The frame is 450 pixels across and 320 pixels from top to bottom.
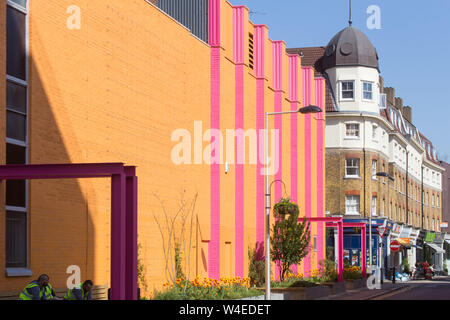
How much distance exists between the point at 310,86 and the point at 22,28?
30.1 metres

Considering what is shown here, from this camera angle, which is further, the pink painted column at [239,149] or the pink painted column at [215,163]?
the pink painted column at [239,149]

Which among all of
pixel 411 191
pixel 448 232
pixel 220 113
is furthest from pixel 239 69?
pixel 448 232

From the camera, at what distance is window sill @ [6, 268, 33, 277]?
1762 centimetres

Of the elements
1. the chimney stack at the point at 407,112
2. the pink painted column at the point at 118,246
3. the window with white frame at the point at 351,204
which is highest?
the chimney stack at the point at 407,112

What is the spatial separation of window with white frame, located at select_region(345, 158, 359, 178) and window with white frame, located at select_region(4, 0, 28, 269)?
44879mm

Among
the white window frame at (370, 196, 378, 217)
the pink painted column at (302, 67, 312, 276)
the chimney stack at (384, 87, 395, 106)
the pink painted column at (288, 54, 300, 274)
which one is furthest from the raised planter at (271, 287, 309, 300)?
the chimney stack at (384, 87, 395, 106)

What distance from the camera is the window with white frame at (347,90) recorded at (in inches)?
2424

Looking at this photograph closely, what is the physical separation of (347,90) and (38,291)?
48734mm

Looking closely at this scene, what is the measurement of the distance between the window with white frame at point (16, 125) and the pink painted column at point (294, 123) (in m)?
25.2

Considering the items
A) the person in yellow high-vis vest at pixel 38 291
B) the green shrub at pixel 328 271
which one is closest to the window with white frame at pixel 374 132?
the green shrub at pixel 328 271

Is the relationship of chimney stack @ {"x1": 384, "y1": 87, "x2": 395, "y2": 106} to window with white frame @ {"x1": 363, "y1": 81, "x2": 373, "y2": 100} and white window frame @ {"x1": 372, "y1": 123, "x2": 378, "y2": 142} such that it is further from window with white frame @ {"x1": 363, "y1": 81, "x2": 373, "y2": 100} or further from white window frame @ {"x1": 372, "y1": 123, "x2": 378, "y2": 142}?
window with white frame @ {"x1": 363, "y1": 81, "x2": 373, "y2": 100}

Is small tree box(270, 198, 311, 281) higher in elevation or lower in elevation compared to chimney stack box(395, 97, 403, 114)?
lower

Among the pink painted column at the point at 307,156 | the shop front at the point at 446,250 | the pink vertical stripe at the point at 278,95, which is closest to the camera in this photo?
the pink vertical stripe at the point at 278,95

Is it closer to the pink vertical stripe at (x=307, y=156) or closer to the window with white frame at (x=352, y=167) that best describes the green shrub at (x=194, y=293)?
the pink vertical stripe at (x=307, y=156)
